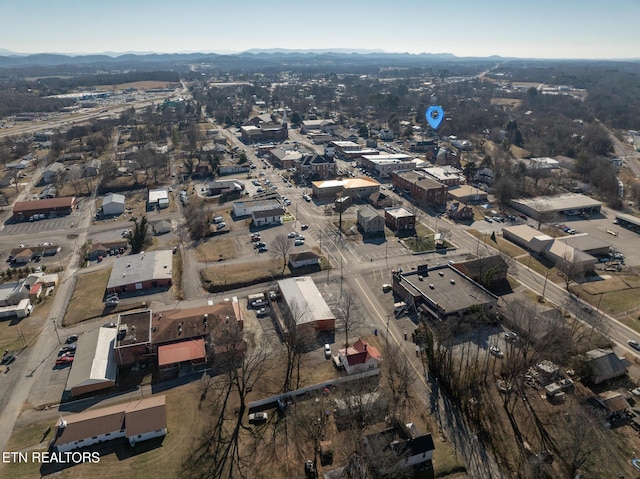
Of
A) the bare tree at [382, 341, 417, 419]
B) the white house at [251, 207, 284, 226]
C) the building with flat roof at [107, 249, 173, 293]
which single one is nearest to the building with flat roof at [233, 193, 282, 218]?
the white house at [251, 207, 284, 226]

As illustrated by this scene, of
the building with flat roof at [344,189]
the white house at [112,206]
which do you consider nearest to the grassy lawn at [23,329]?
the white house at [112,206]

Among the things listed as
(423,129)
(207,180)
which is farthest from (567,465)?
(423,129)

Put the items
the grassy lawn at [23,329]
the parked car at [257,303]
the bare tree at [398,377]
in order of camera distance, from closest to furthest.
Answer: the bare tree at [398,377], the grassy lawn at [23,329], the parked car at [257,303]

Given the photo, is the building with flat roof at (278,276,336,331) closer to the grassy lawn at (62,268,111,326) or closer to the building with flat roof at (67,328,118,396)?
the building with flat roof at (67,328,118,396)

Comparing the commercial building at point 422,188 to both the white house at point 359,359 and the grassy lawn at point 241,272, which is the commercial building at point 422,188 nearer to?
the grassy lawn at point 241,272

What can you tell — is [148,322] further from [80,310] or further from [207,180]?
[207,180]

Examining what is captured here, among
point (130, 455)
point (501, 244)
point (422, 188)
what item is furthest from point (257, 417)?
point (422, 188)
